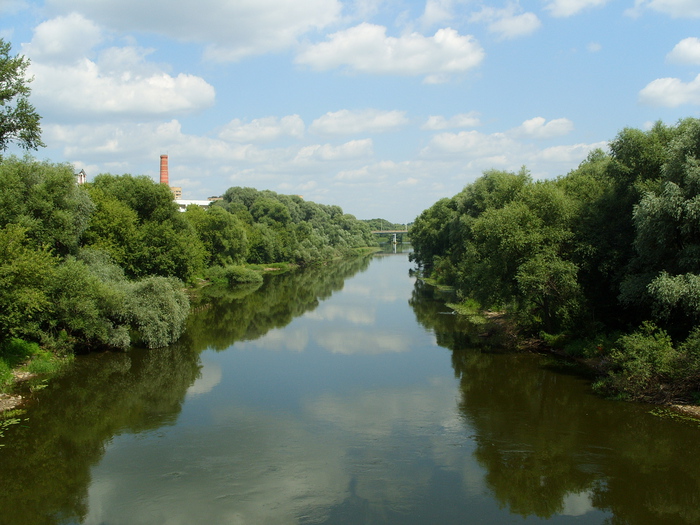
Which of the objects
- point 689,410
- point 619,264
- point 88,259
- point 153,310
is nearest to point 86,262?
point 88,259

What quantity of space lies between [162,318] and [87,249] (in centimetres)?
727

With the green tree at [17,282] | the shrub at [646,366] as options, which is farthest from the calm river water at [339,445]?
the green tree at [17,282]

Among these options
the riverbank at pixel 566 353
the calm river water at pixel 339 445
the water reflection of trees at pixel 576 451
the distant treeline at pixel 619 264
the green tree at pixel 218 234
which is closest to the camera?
the calm river water at pixel 339 445

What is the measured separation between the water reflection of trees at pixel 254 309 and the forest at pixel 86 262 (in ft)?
10.1

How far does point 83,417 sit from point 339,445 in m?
9.42

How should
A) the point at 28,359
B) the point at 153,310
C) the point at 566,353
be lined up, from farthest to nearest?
1. the point at 153,310
2. the point at 566,353
3. the point at 28,359

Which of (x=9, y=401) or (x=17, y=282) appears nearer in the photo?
(x=9, y=401)

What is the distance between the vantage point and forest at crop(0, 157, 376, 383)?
22000 millimetres

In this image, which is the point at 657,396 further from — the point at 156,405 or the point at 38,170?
the point at 38,170

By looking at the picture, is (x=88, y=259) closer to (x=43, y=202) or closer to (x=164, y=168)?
(x=43, y=202)

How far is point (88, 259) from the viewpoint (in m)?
31.6

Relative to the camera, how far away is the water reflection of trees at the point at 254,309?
34566 millimetres

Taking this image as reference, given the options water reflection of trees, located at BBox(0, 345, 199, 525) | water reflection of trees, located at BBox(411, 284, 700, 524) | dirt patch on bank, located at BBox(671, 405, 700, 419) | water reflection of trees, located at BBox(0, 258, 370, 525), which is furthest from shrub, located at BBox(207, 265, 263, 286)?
dirt patch on bank, located at BBox(671, 405, 700, 419)

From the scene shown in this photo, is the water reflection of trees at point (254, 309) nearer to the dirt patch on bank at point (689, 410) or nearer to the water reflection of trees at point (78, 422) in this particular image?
the water reflection of trees at point (78, 422)
